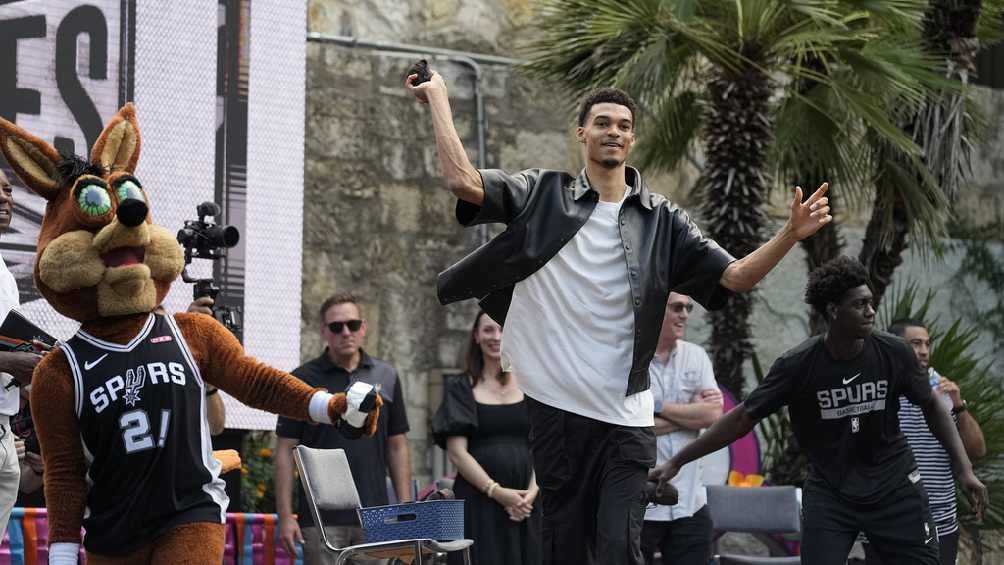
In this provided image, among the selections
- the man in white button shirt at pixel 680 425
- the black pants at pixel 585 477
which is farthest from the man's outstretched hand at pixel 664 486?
the man in white button shirt at pixel 680 425

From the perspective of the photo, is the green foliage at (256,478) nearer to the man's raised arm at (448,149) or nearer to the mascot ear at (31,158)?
the mascot ear at (31,158)

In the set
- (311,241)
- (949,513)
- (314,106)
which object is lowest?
(949,513)

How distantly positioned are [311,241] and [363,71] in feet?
4.52

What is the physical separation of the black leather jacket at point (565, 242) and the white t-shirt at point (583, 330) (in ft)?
0.12

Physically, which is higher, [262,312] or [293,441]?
[262,312]

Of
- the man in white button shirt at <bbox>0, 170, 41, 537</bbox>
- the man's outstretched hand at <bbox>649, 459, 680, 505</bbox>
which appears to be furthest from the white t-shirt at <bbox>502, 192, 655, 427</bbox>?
the man in white button shirt at <bbox>0, 170, 41, 537</bbox>

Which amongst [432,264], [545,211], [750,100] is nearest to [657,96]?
[750,100]

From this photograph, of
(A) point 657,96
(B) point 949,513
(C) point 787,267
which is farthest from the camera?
(C) point 787,267

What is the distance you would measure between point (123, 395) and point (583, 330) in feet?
4.95

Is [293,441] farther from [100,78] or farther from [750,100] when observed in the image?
[750,100]

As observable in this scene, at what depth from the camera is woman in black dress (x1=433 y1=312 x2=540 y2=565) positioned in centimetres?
816

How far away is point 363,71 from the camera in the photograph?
12398 mm

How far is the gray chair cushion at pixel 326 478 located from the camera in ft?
25.3

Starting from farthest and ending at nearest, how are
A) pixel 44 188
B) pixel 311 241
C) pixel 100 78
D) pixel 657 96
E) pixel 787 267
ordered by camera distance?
pixel 787 267
pixel 311 241
pixel 657 96
pixel 100 78
pixel 44 188
